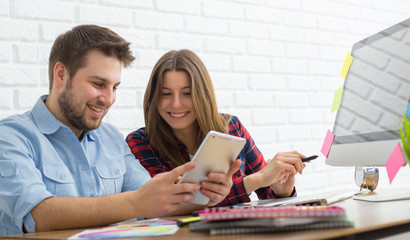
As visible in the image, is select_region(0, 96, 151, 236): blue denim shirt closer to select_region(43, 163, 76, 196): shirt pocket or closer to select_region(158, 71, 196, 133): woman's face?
select_region(43, 163, 76, 196): shirt pocket

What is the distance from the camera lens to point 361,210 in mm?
1073

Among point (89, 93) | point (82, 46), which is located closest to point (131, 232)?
point (89, 93)

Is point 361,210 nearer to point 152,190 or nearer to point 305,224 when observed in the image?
point 305,224

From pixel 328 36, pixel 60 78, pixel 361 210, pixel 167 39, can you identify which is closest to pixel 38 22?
pixel 60 78

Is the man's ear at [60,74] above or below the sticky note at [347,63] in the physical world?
below

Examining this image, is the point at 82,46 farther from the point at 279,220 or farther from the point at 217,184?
the point at 279,220

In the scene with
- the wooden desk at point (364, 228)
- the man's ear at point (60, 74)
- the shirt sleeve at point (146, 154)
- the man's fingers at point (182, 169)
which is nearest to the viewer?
the wooden desk at point (364, 228)

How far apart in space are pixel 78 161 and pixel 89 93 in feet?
0.73

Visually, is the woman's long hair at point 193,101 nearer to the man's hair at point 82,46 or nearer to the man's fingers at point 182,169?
the man's hair at point 82,46

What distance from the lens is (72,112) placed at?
1.44 meters

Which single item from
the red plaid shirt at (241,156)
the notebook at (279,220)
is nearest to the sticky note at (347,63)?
the red plaid shirt at (241,156)

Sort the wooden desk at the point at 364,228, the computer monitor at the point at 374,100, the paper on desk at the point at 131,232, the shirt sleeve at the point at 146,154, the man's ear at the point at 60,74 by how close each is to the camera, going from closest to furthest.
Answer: the wooden desk at the point at 364,228 → the paper on desk at the point at 131,232 → the computer monitor at the point at 374,100 → the man's ear at the point at 60,74 → the shirt sleeve at the point at 146,154

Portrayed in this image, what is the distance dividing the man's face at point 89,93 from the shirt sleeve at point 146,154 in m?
0.32

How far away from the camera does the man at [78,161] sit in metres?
1.10
